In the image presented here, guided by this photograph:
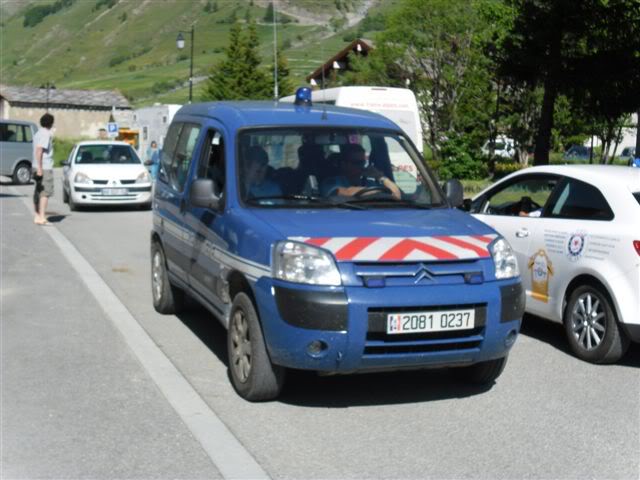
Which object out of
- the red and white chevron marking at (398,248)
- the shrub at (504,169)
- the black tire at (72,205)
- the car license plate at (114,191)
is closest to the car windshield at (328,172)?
the red and white chevron marking at (398,248)

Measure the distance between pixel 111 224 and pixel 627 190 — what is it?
12960 mm

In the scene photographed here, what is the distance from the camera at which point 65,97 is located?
349 ft

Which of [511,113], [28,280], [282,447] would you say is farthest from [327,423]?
[511,113]

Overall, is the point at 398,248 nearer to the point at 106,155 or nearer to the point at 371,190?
the point at 371,190

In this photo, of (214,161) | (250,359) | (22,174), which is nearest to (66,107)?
(22,174)

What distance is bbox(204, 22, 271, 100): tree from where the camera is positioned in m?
74.9

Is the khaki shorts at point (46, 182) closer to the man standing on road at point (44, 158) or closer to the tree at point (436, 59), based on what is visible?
the man standing on road at point (44, 158)

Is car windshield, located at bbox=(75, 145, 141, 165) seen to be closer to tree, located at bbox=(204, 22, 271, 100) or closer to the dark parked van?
the dark parked van

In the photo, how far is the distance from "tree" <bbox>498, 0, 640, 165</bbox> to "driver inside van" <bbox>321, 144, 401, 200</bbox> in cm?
1735

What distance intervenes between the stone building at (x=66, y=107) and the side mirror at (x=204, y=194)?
9920 centimetres

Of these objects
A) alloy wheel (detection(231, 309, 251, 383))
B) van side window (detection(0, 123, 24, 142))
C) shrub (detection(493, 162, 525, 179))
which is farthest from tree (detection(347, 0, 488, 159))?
alloy wheel (detection(231, 309, 251, 383))

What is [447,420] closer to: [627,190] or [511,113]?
[627,190]

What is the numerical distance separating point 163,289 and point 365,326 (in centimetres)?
389

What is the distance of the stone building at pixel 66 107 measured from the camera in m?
104
